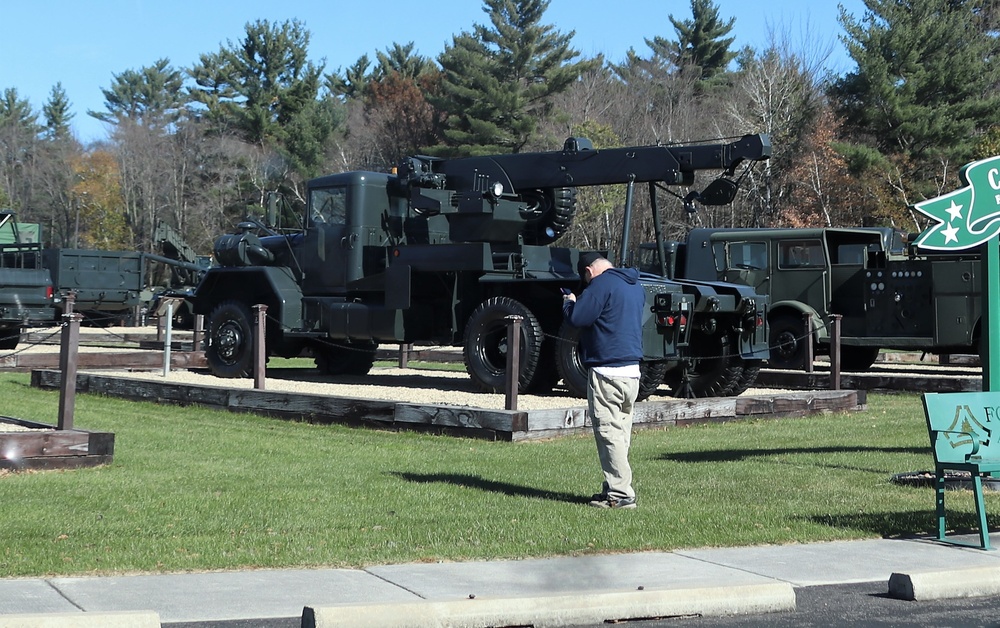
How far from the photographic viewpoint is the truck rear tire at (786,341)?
917 inches

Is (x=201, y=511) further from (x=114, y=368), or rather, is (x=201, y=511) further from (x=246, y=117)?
(x=246, y=117)

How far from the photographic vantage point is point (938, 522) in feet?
27.5

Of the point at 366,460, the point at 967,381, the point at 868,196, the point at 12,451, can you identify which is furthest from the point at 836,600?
the point at 868,196

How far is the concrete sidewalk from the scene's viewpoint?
19.7ft

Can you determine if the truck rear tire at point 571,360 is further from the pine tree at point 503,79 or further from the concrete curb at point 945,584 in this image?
the pine tree at point 503,79

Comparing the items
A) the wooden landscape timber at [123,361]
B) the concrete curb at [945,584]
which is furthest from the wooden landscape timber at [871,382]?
the concrete curb at [945,584]

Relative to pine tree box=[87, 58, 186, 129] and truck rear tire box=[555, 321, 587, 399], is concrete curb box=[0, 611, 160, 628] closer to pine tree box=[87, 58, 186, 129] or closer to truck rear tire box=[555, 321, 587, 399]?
truck rear tire box=[555, 321, 587, 399]

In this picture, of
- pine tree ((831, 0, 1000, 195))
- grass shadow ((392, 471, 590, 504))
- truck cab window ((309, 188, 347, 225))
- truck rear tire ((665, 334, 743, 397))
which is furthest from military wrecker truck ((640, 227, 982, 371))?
pine tree ((831, 0, 1000, 195))

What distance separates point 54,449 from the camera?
1059 cm

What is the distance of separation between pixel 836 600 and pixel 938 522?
1954 millimetres

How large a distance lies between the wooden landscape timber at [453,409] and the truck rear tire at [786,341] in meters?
5.98

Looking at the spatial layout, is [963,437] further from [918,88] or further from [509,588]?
[918,88]

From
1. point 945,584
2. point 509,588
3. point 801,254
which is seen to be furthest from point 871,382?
point 509,588

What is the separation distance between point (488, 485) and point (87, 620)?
5035 mm
